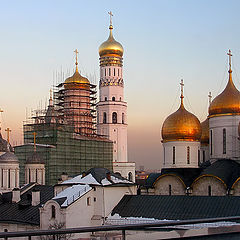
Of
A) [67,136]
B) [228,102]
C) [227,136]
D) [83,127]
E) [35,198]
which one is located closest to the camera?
[35,198]

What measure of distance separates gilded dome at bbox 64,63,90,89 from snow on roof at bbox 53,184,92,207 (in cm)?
2748

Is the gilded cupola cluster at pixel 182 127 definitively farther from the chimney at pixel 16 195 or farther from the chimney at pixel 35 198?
the chimney at pixel 16 195

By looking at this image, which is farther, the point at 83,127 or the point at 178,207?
the point at 83,127

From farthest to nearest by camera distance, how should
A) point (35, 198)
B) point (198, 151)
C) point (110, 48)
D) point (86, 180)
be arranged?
point (110, 48), point (198, 151), point (35, 198), point (86, 180)

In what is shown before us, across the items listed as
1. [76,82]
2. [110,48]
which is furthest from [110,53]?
[76,82]

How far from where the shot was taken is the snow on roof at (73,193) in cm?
2170

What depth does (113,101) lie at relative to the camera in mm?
53188

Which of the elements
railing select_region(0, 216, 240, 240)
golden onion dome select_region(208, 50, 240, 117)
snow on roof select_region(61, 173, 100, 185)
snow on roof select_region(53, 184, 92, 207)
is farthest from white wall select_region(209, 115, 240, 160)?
railing select_region(0, 216, 240, 240)

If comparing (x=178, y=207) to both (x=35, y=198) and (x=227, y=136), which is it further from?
(x=35, y=198)

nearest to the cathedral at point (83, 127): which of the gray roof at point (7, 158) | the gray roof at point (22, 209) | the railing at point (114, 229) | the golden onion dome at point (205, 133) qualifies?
the gray roof at point (7, 158)

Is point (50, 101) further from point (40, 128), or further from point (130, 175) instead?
point (130, 175)

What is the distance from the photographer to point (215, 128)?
87.6ft

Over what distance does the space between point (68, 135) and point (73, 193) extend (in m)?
22.5

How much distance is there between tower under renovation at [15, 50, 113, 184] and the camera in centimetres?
4286
